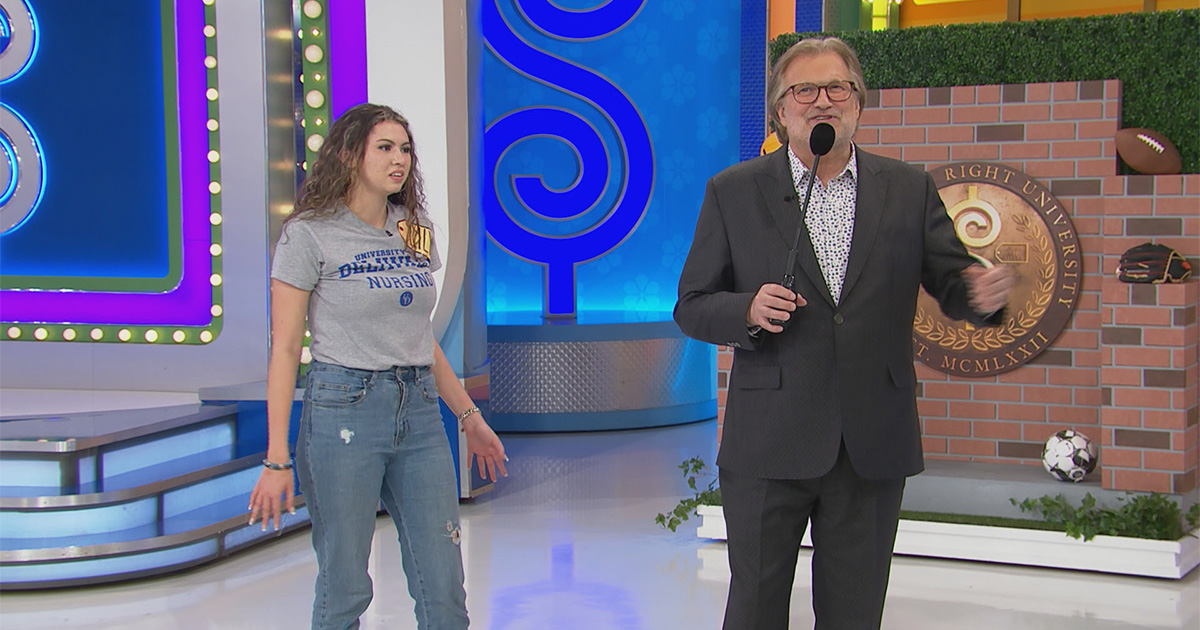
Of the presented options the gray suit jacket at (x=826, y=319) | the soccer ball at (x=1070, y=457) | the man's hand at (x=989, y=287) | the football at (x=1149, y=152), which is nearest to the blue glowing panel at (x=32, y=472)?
the gray suit jacket at (x=826, y=319)

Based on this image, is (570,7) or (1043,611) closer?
(1043,611)

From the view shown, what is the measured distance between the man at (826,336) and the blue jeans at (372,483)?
69 centimetres

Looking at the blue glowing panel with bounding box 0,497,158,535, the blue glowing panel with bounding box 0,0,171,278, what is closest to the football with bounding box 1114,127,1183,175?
the blue glowing panel with bounding box 0,497,158,535

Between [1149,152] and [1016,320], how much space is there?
824 millimetres

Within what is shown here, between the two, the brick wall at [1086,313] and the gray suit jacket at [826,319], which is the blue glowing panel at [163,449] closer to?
the brick wall at [1086,313]

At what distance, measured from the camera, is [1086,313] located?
191 inches

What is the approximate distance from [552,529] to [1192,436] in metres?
2.60

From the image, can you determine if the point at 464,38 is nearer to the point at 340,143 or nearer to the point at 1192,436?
the point at 340,143

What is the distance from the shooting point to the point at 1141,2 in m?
9.26

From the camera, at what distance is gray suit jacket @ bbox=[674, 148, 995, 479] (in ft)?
7.04

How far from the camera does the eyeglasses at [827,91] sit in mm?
2139

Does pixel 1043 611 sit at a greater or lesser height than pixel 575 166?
lesser

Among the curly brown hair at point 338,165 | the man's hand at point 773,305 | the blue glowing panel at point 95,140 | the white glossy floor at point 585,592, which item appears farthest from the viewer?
the blue glowing panel at point 95,140

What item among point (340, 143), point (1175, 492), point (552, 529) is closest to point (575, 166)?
point (552, 529)
